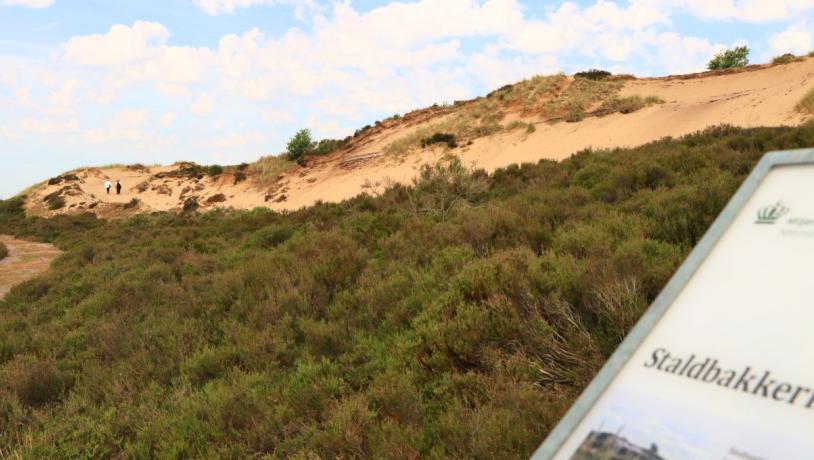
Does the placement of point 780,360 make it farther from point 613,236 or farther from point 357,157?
point 357,157

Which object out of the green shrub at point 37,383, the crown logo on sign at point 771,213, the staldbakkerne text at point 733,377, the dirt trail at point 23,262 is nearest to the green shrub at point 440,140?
the dirt trail at point 23,262

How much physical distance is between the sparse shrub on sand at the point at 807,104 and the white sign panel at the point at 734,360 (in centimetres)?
1356

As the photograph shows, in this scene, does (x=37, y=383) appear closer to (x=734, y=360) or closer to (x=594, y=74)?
(x=734, y=360)

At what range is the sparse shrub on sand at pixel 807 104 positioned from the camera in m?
12.7

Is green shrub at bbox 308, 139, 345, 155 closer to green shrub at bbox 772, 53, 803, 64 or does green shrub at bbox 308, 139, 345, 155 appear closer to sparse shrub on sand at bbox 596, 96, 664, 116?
sparse shrub on sand at bbox 596, 96, 664, 116

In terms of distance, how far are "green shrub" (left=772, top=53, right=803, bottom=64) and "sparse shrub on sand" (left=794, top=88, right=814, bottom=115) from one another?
11.0 metres

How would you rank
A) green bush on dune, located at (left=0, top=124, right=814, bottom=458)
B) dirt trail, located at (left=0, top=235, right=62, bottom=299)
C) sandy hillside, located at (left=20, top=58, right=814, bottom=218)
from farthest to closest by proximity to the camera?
1. sandy hillside, located at (left=20, top=58, right=814, bottom=218)
2. dirt trail, located at (left=0, top=235, right=62, bottom=299)
3. green bush on dune, located at (left=0, top=124, right=814, bottom=458)

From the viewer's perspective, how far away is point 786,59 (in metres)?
22.0

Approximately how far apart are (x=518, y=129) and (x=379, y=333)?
1879cm

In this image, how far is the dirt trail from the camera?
1365cm

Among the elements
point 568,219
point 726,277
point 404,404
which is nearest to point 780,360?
point 726,277

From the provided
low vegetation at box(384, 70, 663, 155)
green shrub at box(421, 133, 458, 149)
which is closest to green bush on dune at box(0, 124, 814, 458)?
low vegetation at box(384, 70, 663, 155)

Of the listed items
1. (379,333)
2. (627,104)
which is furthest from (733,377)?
(627,104)

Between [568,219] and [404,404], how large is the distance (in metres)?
4.23
